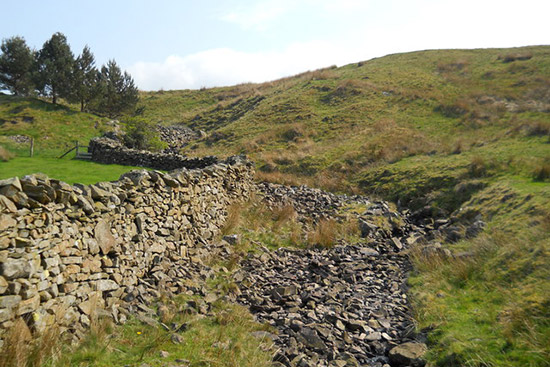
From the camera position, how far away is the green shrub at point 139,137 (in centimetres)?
2786

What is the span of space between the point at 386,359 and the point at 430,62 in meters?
51.0

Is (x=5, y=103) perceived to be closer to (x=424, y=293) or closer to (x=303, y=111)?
(x=303, y=111)

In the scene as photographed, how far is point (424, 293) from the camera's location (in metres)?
7.66

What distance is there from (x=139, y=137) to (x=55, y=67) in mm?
22878

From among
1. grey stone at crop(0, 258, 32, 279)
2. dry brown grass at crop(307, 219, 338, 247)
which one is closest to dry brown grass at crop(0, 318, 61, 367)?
grey stone at crop(0, 258, 32, 279)

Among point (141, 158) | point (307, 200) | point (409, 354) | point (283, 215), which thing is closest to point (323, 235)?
point (283, 215)

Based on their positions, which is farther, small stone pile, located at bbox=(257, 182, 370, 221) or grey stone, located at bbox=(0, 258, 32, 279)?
small stone pile, located at bbox=(257, 182, 370, 221)

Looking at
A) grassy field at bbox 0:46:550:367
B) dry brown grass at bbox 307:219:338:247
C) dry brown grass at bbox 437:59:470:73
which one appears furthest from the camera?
dry brown grass at bbox 437:59:470:73

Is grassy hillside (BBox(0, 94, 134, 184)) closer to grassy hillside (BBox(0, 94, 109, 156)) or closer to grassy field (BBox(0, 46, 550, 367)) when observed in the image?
grassy hillside (BBox(0, 94, 109, 156))

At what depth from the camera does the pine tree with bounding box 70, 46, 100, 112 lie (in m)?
41.6

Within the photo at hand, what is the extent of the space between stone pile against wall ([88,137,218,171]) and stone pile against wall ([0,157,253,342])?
10107 mm

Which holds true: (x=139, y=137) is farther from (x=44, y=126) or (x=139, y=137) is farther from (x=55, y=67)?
(x=55, y=67)

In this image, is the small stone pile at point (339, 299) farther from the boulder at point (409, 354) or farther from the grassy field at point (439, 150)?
the grassy field at point (439, 150)

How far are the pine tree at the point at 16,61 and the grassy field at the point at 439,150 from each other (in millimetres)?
7103
